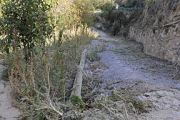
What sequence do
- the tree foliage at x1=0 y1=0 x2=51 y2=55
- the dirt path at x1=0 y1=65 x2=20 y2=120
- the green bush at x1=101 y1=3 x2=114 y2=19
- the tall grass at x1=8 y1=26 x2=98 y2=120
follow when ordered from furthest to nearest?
the green bush at x1=101 y1=3 x2=114 y2=19
the tree foliage at x1=0 y1=0 x2=51 y2=55
the dirt path at x1=0 y1=65 x2=20 y2=120
the tall grass at x1=8 y1=26 x2=98 y2=120

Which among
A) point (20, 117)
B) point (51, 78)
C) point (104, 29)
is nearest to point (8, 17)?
point (51, 78)

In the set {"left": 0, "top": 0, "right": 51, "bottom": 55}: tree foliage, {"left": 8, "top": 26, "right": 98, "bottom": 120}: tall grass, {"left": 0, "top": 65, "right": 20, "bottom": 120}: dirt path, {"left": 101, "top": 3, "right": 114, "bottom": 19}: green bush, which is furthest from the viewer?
{"left": 101, "top": 3, "right": 114, "bottom": 19}: green bush

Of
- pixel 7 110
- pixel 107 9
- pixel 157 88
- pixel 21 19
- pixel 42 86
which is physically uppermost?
pixel 107 9

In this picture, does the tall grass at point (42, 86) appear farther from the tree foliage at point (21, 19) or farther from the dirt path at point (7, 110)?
the tree foliage at point (21, 19)

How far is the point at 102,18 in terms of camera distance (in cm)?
2406

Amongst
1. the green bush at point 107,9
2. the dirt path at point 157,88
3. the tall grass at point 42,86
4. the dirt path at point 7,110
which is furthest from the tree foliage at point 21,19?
the green bush at point 107,9

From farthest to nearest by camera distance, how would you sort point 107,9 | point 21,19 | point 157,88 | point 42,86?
point 107,9
point 21,19
point 157,88
point 42,86

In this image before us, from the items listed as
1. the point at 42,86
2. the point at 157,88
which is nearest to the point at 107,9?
the point at 157,88

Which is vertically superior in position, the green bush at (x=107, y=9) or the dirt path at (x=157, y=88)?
the green bush at (x=107, y=9)

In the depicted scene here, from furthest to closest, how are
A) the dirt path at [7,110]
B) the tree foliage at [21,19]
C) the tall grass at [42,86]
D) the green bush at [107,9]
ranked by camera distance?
the green bush at [107,9]
the tree foliage at [21,19]
the dirt path at [7,110]
the tall grass at [42,86]

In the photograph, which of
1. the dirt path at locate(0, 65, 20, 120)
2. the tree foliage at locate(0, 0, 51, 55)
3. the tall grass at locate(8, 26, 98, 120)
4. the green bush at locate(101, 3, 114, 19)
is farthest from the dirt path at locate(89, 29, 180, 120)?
the green bush at locate(101, 3, 114, 19)

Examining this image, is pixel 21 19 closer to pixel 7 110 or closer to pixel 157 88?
pixel 7 110

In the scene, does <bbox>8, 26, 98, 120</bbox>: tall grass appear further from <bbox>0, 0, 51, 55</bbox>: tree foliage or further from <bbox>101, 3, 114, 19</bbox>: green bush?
<bbox>101, 3, 114, 19</bbox>: green bush

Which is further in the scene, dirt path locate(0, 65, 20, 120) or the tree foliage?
the tree foliage
